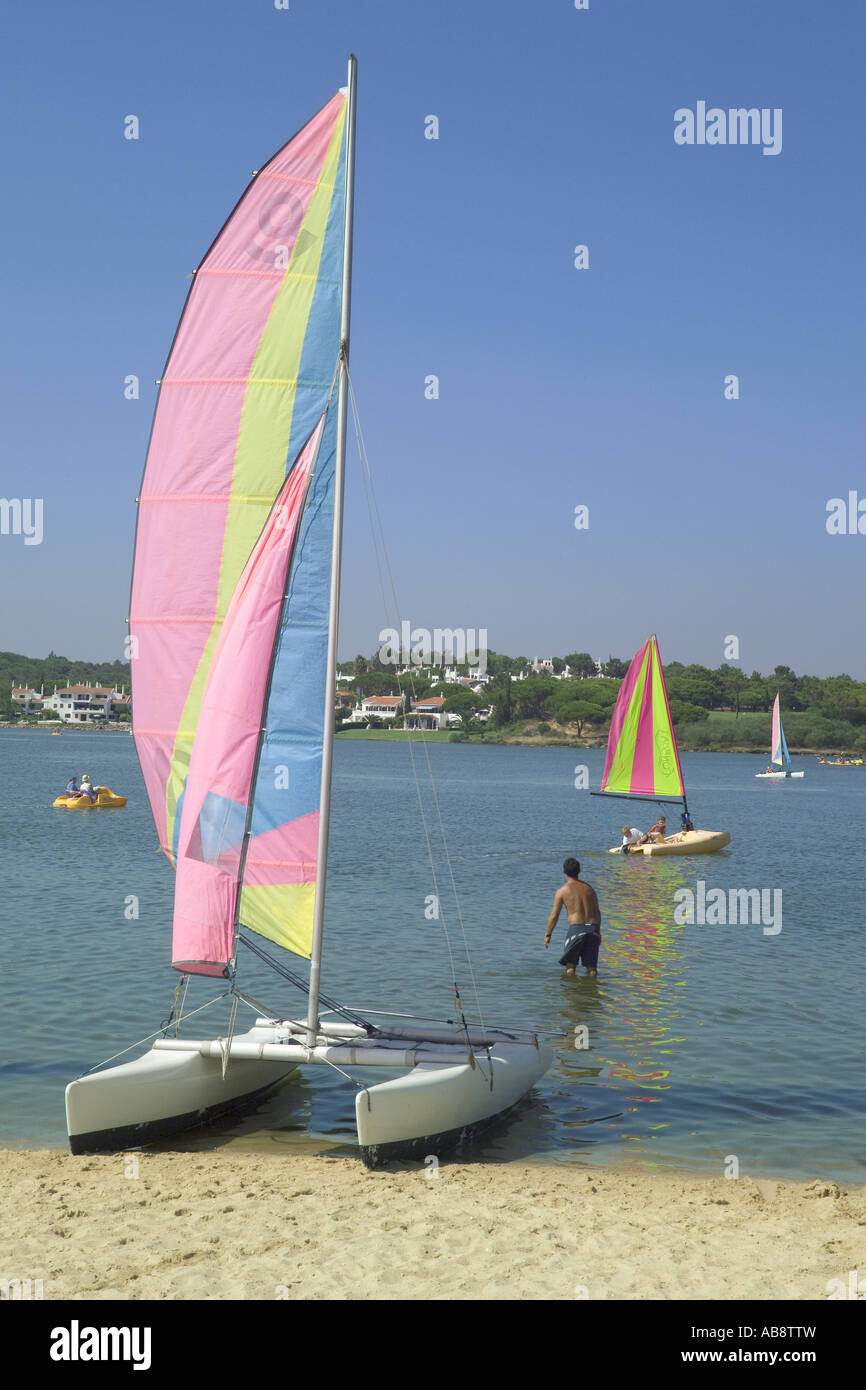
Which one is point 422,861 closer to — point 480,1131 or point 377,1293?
point 480,1131

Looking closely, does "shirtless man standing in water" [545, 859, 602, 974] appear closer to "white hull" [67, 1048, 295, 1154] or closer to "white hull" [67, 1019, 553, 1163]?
"white hull" [67, 1019, 553, 1163]

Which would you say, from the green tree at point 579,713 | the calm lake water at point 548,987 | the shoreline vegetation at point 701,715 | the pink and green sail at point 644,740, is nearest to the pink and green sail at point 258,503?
the calm lake water at point 548,987

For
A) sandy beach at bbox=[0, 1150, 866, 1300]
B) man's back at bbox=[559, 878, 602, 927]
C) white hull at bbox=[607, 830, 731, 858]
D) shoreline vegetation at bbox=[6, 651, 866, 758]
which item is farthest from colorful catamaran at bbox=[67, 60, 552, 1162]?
shoreline vegetation at bbox=[6, 651, 866, 758]

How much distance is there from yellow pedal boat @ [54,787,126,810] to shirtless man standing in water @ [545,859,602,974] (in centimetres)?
3436

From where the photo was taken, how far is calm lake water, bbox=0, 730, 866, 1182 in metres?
11.1

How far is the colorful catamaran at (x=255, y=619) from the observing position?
406 inches

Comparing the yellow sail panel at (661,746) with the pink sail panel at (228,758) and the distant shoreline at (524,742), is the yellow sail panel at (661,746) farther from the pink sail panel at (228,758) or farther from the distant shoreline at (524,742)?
the distant shoreline at (524,742)

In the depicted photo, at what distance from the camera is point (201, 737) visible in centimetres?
1040

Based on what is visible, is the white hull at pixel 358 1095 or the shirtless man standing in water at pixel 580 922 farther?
the shirtless man standing in water at pixel 580 922

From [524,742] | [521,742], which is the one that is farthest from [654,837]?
[521,742]

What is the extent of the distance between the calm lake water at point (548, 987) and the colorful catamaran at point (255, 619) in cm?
94

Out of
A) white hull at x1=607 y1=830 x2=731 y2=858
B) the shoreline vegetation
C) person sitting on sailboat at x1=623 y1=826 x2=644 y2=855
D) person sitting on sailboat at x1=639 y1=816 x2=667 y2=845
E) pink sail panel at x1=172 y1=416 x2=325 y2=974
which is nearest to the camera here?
pink sail panel at x1=172 y1=416 x2=325 y2=974

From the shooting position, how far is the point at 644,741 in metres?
40.1
